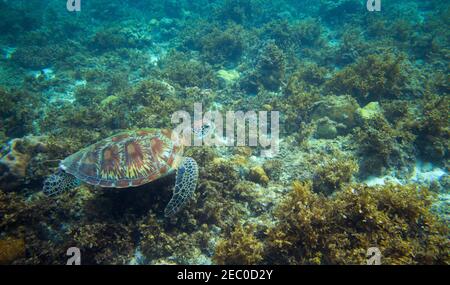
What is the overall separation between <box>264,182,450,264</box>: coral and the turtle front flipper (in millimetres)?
1757

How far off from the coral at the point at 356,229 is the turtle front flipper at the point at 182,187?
5.76ft

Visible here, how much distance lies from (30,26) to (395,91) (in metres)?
24.3

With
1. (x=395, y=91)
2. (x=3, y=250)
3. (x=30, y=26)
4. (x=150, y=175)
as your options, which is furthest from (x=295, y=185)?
(x=30, y=26)

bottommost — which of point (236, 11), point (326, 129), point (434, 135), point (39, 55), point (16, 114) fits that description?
point (434, 135)

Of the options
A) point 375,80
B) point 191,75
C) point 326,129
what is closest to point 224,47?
point 191,75

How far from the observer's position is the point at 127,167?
514cm

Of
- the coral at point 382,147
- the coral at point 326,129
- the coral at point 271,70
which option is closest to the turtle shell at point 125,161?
the coral at point 326,129

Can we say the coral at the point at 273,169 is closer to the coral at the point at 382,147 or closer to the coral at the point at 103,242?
the coral at the point at 382,147

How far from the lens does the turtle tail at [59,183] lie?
5152 millimetres

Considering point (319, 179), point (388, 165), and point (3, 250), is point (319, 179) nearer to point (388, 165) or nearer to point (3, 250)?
point (388, 165)

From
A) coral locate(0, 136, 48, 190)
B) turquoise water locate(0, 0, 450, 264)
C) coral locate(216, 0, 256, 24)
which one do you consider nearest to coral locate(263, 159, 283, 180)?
turquoise water locate(0, 0, 450, 264)

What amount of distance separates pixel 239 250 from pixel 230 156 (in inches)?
130

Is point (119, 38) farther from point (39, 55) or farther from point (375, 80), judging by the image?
point (375, 80)
